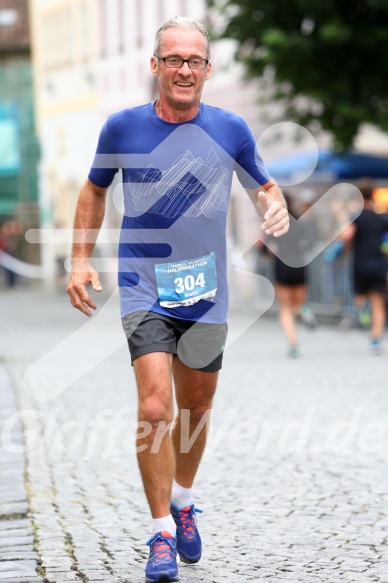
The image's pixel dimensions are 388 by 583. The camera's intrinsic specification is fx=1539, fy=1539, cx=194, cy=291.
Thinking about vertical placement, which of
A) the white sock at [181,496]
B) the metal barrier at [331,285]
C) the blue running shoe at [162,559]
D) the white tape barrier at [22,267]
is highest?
the blue running shoe at [162,559]

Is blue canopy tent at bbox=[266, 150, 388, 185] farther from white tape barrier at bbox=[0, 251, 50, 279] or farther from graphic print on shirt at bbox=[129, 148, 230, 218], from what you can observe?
white tape barrier at bbox=[0, 251, 50, 279]

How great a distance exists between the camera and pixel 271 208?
5344 mm

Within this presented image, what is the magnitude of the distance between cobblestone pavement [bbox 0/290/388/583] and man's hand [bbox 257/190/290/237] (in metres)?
1.20

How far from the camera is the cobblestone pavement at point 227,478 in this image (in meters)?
5.64

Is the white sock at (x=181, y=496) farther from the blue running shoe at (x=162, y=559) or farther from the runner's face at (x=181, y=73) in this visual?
the runner's face at (x=181, y=73)

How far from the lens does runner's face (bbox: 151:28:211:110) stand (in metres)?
5.32

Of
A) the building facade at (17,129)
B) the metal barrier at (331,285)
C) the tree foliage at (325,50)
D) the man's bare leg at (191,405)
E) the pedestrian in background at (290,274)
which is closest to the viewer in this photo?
the man's bare leg at (191,405)

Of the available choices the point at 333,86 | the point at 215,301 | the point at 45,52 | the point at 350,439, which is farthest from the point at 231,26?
the point at 45,52

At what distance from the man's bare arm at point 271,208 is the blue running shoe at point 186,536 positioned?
1109 millimetres

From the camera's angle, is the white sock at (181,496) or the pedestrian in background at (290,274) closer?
the white sock at (181,496)

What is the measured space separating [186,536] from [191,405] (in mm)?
478

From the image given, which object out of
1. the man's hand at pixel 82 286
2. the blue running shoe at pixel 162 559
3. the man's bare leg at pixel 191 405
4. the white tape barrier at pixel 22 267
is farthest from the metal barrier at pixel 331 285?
the white tape barrier at pixel 22 267

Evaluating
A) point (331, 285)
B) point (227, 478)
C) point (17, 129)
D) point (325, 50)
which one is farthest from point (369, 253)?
point (17, 129)

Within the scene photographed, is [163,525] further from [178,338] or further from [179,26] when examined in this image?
[179,26]
